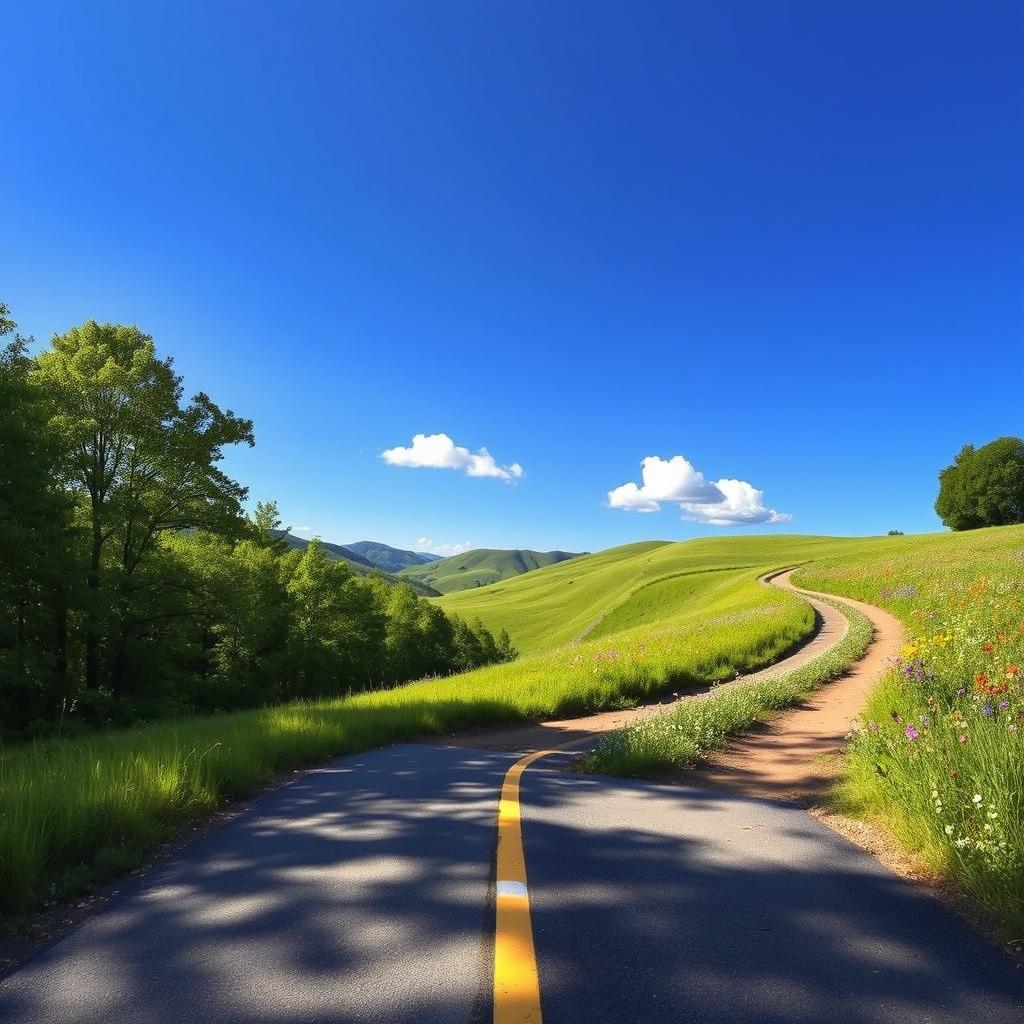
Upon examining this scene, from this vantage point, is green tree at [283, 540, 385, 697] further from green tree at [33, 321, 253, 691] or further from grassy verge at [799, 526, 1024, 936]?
grassy verge at [799, 526, 1024, 936]

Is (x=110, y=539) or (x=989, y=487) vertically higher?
(x=989, y=487)

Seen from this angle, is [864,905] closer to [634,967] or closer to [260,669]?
[634,967]

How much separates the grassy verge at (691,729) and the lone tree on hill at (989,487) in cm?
8607

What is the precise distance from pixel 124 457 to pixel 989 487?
3764 inches

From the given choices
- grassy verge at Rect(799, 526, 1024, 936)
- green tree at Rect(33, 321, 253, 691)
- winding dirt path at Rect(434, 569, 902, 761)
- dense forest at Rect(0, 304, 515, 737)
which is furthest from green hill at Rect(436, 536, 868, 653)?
grassy verge at Rect(799, 526, 1024, 936)

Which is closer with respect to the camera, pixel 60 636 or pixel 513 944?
pixel 513 944

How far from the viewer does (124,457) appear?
20.5 metres

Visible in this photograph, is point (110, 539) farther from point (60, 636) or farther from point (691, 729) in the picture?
point (691, 729)

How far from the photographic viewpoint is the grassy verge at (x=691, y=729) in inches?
277

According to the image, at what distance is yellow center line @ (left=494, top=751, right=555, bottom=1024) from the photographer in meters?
2.36

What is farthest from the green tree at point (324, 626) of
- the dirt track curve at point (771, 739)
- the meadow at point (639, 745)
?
the dirt track curve at point (771, 739)

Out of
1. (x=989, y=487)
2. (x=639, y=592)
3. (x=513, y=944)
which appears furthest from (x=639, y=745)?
(x=989, y=487)

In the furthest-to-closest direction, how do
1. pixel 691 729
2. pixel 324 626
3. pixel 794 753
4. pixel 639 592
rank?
pixel 639 592 < pixel 324 626 < pixel 691 729 < pixel 794 753

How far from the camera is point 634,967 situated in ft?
8.80
